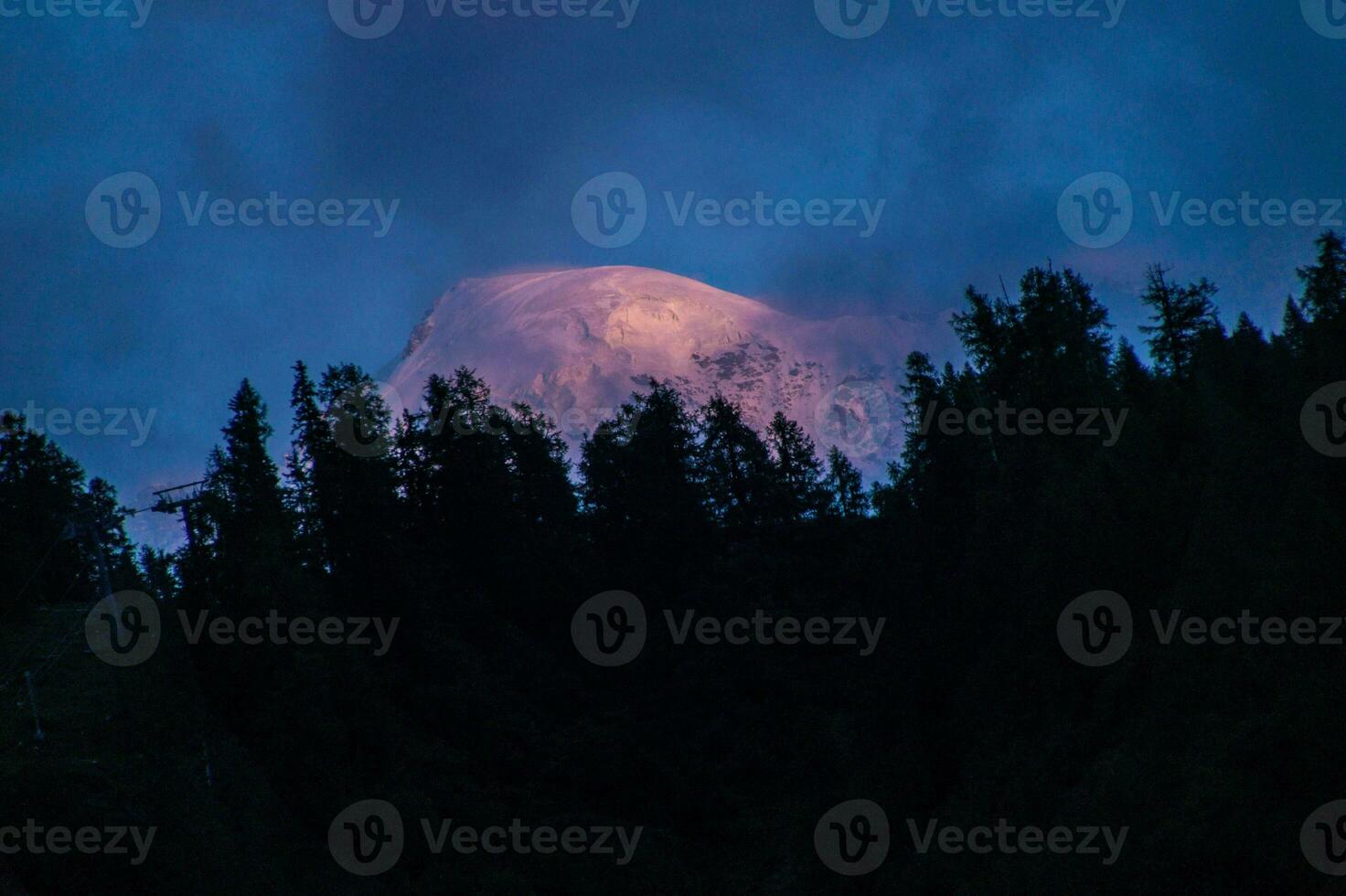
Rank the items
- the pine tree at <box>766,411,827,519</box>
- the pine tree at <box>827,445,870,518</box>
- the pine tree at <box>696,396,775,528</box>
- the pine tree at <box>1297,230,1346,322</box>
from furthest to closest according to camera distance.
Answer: the pine tree at <box>827,445,870,518</box>, the pine tree at <box>766,411,827,519</box>, the pine tree at <box>696,396,775,528</box>, the pine tree at <box>1297,230,1346,322</box>

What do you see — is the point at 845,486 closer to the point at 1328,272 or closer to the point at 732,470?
the point at 732,470

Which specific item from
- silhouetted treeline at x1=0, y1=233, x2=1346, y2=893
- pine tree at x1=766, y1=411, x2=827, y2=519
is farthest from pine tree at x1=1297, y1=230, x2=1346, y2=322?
pine tree at x1=766, y1=411, x2=827, y2=519

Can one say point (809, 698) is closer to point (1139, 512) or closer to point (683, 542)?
point (683, 542)

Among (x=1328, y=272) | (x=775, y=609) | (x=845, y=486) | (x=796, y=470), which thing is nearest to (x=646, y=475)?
(x=775, y=609)

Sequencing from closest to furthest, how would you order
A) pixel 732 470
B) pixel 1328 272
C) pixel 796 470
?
pixel 1328 272 → pixel 732 470 → pixel 796 470

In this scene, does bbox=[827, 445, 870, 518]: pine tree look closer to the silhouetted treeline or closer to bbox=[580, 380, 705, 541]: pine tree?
the silhouetted treeline

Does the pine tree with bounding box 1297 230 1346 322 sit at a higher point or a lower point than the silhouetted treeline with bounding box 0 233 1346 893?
higher

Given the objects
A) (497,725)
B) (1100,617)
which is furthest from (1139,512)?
(497,725)

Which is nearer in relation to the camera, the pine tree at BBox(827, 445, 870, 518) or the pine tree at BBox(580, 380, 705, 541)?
the pine tree at BBox(580, 380, 705, 541)

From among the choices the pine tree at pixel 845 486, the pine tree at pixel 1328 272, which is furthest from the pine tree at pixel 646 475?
the pine tree at pixel 1328 272

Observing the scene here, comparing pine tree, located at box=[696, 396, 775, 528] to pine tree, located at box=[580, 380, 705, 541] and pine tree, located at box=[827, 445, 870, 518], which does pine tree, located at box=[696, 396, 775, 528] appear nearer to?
pine tree, located at box=[580, 380, 705, 541]

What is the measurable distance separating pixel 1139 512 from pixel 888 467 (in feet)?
155

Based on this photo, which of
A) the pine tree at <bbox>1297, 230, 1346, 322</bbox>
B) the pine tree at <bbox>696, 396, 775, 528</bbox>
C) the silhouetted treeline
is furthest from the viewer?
the pine tree at <bbox>696, 396, 775, 528</bbox>

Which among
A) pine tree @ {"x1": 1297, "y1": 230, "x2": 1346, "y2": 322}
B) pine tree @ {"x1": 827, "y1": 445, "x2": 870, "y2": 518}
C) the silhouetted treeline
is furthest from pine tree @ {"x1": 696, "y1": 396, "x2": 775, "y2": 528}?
pine tree @ {"x1": 1297, "y1": 230, "x2": 1346, "y2": 322}
